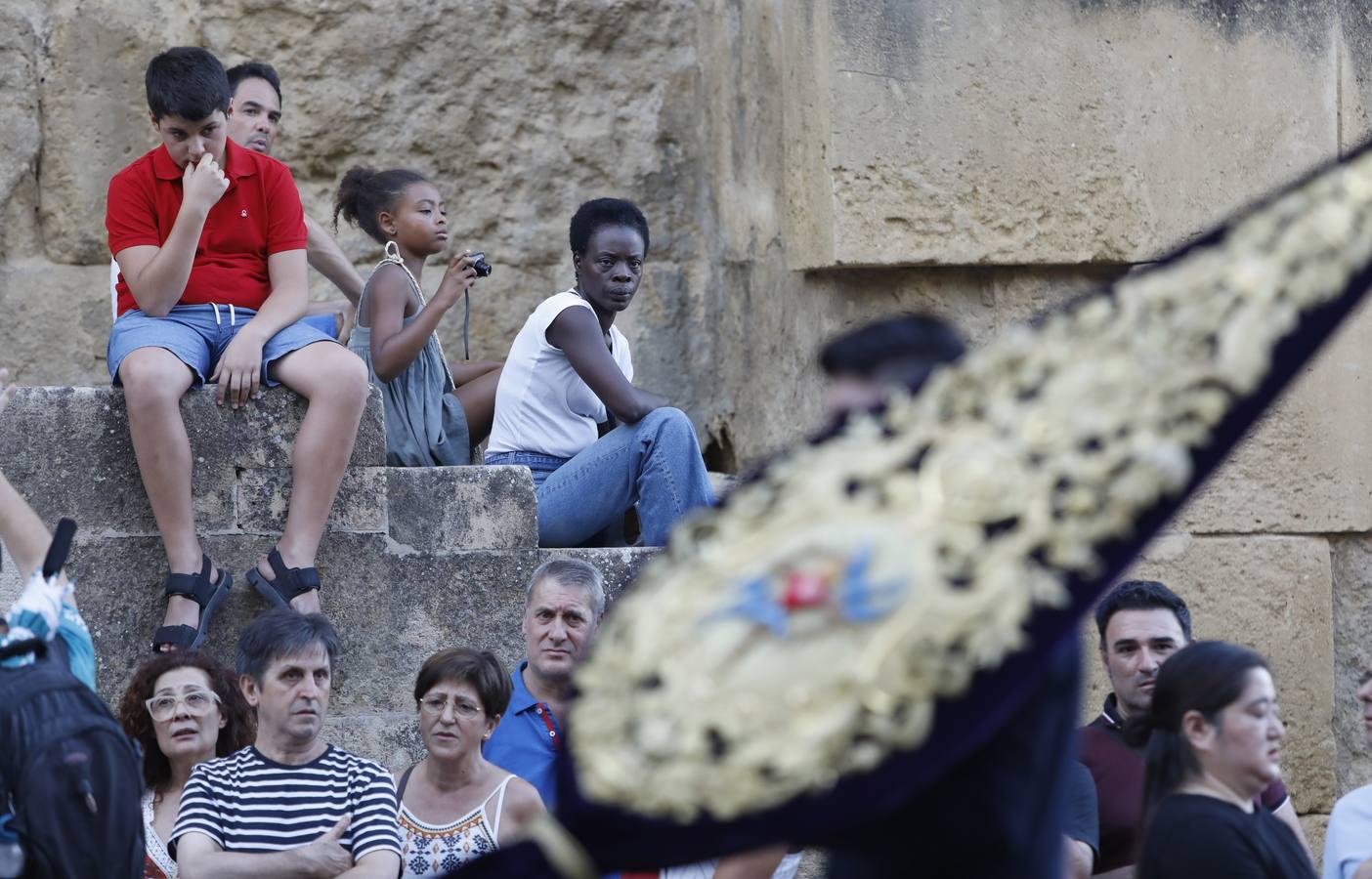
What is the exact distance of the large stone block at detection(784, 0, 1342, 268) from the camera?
17.6 ft

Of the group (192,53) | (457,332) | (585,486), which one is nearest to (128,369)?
(192,53)

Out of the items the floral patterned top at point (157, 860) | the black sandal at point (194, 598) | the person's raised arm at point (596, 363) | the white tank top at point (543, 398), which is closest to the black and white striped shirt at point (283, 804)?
the floral patterned top at point (157, 860)

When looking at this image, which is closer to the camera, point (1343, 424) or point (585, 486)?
point (585, 486)

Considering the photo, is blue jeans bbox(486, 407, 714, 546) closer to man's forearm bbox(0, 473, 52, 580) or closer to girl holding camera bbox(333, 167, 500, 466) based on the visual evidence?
girl holding camera bbox(333, 167, 500, 466)

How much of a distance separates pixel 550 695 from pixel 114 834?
1.72m

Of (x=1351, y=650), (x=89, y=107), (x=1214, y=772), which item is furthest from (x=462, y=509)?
(x=1351, y=650)

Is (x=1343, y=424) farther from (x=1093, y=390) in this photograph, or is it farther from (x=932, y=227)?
(x=1093, y=390)

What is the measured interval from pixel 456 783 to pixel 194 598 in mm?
890

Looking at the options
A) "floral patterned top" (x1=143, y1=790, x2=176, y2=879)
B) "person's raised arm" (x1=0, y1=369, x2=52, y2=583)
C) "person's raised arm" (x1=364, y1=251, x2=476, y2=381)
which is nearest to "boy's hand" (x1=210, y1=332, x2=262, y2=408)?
"person's raised arm" (x1=364, y1=251, x2=476, y2=381)

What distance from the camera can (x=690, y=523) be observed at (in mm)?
1755

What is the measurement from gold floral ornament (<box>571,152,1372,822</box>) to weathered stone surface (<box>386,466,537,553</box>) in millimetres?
3128

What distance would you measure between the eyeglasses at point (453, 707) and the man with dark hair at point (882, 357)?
2272 mm

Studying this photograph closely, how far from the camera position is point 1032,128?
537 cm

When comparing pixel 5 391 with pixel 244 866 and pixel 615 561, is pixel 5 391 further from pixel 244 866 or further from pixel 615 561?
pixel 615 561
